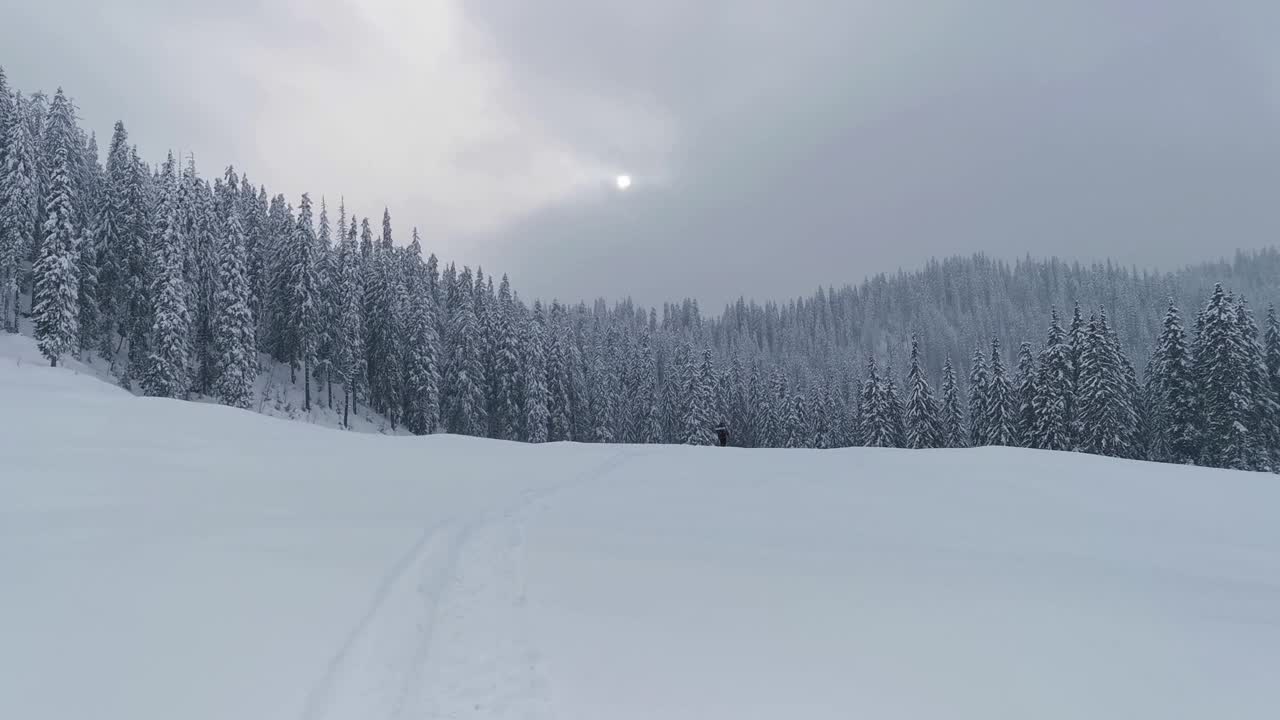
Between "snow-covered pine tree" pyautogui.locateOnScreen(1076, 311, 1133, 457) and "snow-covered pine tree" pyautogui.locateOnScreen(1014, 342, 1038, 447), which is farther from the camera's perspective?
"snow-covered pine tree" pyautogui.locateOnScreen(1014, 342, 1038, 447)

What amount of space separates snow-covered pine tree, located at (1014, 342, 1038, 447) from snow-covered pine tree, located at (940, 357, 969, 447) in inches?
249

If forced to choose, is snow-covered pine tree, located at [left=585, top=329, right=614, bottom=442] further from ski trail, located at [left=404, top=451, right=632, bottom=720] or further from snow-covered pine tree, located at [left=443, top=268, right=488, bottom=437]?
ski trail, located at [left=404, top=451, right=632, bottom=720]

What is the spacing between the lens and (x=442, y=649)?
6.54m

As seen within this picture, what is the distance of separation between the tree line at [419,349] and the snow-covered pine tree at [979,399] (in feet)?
0.60

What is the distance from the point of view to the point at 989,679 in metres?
5.63

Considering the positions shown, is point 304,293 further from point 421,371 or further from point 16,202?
point 16,202

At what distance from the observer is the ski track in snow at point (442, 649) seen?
5.45m

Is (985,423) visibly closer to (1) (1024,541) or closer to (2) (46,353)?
(1) (1024,541)

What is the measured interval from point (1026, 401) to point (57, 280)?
211 ft

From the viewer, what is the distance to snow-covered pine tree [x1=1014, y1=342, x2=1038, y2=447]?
138 feet

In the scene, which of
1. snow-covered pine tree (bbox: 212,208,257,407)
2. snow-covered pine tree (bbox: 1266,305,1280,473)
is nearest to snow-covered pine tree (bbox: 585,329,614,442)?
snow-covered pine tree (bbox: 212,208,257,407)

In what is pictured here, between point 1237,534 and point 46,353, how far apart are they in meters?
52.7

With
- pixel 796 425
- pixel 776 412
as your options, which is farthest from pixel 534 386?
pixel 776 412

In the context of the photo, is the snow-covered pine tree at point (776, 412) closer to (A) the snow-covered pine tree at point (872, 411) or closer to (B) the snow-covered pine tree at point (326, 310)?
(A) the snow-covered pine tree at point (872, 411)
